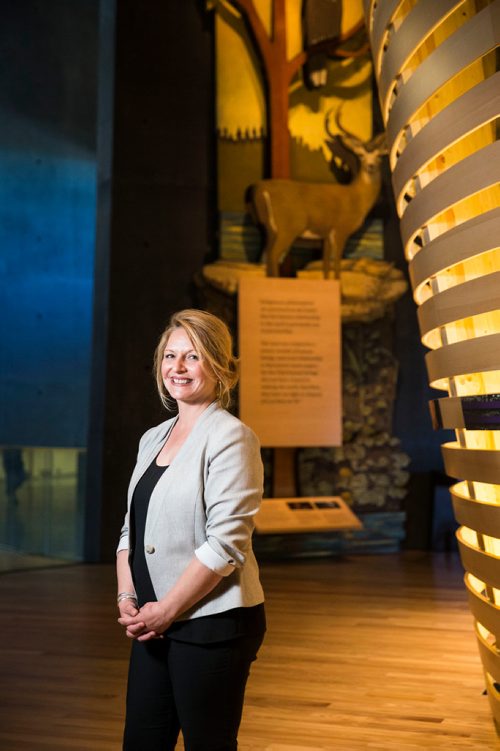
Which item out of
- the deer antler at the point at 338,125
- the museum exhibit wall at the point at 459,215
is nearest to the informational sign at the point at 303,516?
the deer antler at the point at 338,125

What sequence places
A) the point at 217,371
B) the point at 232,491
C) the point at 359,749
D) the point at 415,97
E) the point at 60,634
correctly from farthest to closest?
the point at 60,634 → the point at 359,749 → the point at 415,97 → the point at 217,371 → the point at 232,491

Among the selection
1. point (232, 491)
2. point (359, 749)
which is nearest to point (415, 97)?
point (232, 491)

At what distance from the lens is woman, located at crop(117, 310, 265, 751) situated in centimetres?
152

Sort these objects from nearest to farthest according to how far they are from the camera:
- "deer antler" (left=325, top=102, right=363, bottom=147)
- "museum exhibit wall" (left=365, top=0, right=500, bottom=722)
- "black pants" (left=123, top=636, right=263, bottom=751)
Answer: "black pants" (left=123, top=636, right=263, bottom=751)
"museum exhibit wall" (left=365, top=0, right=500, bottom=722)
"deer antler" (left=325, top=102, right=363, bottom=147)

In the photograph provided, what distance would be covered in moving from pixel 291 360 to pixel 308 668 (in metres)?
2.99

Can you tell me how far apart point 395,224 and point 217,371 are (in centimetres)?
526

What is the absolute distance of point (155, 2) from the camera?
6.28m

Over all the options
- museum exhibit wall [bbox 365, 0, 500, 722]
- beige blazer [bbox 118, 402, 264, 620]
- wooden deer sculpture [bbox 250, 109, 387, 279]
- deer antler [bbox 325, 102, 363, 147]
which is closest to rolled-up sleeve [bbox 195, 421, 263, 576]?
beige blazer [bbox 118, 402, 264, 620]

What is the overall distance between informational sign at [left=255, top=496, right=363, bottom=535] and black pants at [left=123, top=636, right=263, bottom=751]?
13.8 ft

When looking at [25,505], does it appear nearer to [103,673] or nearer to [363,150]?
[103,673]

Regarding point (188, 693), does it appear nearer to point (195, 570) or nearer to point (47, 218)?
point (195, 570)

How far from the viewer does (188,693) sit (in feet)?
4.98

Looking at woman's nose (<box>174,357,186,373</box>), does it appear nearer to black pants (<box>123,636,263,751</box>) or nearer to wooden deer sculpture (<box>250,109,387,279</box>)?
black pants (<box>123,636,263,751</box>)

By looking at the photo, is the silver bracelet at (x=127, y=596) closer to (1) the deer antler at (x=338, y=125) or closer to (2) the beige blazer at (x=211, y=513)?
(2) the beige blazer at (x=211, y=513)
